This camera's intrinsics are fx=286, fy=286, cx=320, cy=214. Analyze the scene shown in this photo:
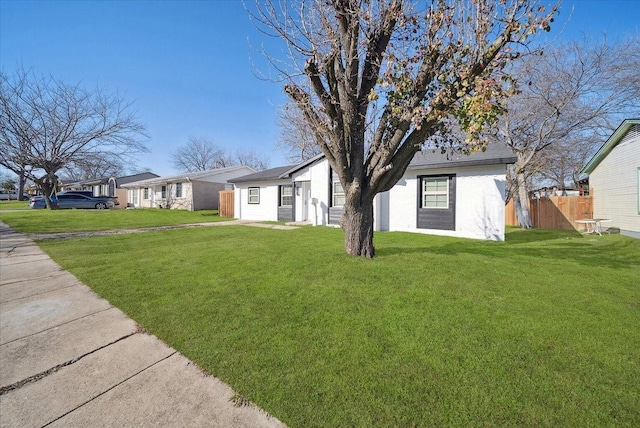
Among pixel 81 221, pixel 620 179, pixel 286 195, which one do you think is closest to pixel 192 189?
pixel 81 221

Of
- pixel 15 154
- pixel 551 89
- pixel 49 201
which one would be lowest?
pixel 49 201

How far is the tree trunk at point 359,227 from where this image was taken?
240 inches

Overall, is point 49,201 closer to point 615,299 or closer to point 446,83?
point 446,83

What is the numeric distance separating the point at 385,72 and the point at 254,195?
14.6m

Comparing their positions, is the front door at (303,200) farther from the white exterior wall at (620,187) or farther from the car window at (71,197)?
the car window at (71,197)

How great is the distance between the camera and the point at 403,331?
3158 millimetres

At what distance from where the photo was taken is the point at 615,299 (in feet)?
13.2

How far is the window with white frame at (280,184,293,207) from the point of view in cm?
1608

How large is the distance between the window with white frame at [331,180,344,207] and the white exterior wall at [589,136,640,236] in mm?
11072

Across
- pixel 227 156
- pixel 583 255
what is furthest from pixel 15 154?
pixel 583 255

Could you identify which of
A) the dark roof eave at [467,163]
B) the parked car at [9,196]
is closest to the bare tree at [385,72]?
the dark roof eave at [467,163]

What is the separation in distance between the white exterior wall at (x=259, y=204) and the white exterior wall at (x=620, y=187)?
15315 millimetres

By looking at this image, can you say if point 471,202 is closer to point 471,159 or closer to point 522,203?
point 471,159

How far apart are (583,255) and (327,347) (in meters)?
7.81
